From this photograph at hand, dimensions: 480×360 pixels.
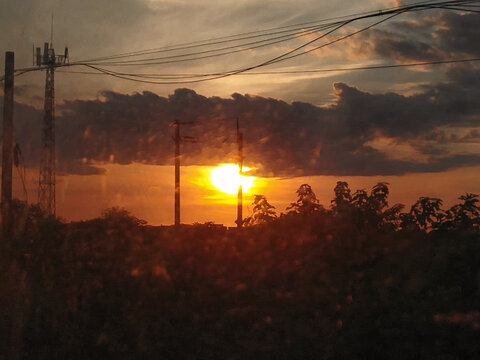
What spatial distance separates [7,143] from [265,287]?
37.9 ft

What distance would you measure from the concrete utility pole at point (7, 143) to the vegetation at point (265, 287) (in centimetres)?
368

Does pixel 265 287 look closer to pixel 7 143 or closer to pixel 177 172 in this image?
pixel 7 143

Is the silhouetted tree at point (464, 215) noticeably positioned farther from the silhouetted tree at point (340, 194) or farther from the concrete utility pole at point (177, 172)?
the concrete utility pole at point (177, 172)

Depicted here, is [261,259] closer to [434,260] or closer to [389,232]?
[389,232]

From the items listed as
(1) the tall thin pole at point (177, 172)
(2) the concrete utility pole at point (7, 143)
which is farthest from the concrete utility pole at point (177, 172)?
(2) the concrete utility pole at point (7, 143)

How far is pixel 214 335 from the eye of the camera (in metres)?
12.4

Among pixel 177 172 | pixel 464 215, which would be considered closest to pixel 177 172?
pixel 177 172

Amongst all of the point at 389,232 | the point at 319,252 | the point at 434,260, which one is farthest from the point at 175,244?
the point at 434,260

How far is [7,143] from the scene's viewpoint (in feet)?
72.3

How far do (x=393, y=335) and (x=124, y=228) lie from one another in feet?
28.7

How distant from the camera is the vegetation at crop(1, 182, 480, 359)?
1071 centimetres

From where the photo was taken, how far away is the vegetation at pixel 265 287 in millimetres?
10711

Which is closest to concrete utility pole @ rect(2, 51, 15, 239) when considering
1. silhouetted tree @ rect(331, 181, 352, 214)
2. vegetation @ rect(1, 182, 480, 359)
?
vegetation @ rect(1, 182, 480, 359)

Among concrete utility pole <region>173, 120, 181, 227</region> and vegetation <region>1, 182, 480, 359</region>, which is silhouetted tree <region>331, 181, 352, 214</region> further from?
concrete utility pole <region>173, 120, 181, 227</region>
